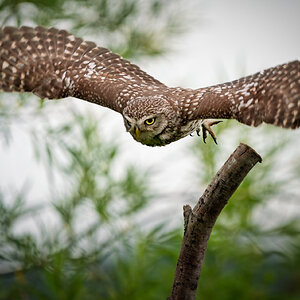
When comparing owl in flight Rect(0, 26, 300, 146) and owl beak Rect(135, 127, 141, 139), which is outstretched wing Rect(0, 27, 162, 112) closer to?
owl in flight Rect(0, 26, 300, 146)

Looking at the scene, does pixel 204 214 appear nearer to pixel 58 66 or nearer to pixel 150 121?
pixel 150 121

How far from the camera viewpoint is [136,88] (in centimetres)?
289

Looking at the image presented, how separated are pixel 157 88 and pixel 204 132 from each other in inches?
12.6

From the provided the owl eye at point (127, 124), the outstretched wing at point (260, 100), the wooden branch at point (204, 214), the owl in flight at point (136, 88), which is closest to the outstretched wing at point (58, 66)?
the owl in flight at point (136, 88)

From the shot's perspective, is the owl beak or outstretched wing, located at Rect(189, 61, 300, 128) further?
the owl beak

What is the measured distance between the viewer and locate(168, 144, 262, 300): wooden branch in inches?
77.5

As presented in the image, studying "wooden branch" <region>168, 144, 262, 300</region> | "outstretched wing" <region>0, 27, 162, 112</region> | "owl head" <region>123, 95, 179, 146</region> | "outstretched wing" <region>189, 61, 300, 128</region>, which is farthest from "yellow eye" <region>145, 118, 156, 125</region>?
"wooden branch" <region>168, 144, 262, 300</region>

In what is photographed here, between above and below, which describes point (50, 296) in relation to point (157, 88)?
below

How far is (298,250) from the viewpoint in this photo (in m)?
4.06

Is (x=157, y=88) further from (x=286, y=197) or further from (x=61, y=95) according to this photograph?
(x=286, y=197)

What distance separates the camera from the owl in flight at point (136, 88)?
228cm

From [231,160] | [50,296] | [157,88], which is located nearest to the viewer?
[231,160]

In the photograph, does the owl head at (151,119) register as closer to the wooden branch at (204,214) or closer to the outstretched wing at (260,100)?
the outstretched wing at (260,100)

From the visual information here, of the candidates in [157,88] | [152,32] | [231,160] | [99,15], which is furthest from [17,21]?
[231,160]
